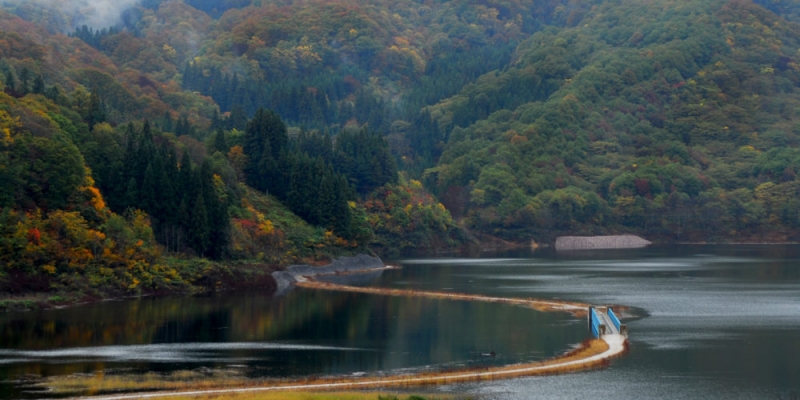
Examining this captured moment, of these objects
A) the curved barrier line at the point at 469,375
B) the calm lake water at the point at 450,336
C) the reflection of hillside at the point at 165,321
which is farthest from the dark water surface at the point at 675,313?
the reflection of hillside at the point at 165,321

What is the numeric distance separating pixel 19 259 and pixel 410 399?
55.6 m

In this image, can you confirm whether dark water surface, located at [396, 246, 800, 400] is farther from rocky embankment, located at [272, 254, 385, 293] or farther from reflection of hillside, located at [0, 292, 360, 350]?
reflection of hillside, located at [0, 292, 360, 350]

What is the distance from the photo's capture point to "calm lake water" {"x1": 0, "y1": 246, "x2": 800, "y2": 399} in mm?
61344

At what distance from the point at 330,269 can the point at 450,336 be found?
204 ft

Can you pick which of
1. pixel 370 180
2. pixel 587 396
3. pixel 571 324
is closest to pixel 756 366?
pixel 587 396

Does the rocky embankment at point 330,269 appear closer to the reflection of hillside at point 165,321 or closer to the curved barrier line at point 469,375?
the reflection of hillside at point 165,321

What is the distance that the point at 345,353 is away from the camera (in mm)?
72188

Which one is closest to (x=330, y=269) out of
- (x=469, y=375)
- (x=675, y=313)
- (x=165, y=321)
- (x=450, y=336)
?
(x=165, y=321)

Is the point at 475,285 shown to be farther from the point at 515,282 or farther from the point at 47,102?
the point at 47,102

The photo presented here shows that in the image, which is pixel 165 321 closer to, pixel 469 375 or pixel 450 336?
pixel 450 336

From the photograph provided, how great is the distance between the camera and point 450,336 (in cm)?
7981

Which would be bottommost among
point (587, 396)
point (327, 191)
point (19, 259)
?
point (587, 396)

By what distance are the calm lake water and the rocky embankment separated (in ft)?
37.4

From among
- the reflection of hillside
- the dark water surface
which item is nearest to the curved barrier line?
the dark water surface
